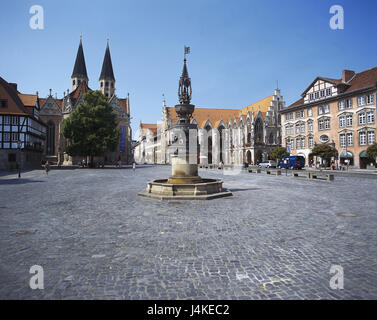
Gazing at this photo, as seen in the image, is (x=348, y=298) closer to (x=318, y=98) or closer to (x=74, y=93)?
(x=318, y=98)

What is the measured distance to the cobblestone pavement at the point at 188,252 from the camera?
3139 millimetres

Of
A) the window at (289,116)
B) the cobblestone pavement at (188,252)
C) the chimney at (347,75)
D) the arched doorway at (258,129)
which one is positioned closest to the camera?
the cobblestone pavement at (188,252)

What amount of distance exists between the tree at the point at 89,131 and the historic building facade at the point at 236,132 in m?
24.3

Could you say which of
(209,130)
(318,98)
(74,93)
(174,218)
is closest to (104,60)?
(74,93)

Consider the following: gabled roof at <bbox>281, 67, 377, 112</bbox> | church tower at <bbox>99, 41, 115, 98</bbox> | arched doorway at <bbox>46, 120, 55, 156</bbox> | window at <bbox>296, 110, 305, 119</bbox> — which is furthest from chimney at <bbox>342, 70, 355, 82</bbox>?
arched doorway at <bbox>46, 120, 55, 156</bbox>

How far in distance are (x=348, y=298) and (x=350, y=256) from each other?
1.52 metres

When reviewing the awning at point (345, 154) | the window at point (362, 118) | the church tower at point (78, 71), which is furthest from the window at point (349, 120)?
the church tower at point (78, 71)

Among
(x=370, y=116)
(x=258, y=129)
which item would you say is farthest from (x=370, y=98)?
(x=258, y=129)

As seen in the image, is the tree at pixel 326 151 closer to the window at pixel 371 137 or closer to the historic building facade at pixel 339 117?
the historic building facade at pixel 339 117

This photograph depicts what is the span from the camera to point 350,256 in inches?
165

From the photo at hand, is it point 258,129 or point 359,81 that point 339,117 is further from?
point 258,129
